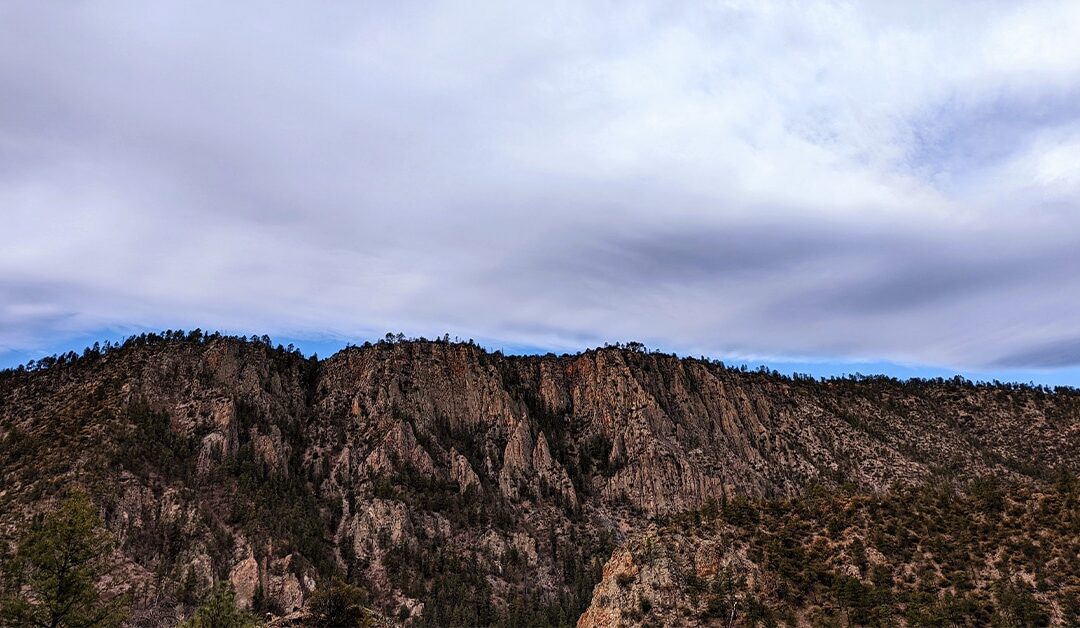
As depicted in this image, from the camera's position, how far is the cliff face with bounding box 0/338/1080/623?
107m

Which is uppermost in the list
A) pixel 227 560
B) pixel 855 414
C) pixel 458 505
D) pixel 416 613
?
pixel 855 414

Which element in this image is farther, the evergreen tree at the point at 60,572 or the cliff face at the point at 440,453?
the cliff face at the point at 440,453

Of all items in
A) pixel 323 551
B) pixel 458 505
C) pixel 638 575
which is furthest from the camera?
pixel 458 505

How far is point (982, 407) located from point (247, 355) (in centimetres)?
17378

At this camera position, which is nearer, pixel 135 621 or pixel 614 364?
pixel 135 621

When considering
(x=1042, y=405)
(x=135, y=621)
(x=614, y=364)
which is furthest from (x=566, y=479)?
(x=1042, y=405)

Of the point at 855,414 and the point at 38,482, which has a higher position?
the point at 855,414

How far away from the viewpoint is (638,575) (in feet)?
134

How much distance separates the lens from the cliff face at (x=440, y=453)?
4225 inches

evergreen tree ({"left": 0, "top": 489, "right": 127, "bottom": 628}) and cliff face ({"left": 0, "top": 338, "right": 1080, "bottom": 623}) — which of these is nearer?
evergreen tree ({"left": 0, "top": 489, "right": 127, "bottom": 628})

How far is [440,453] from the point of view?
149750 millimetres

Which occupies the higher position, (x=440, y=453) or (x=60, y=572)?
(x=440, y=453)

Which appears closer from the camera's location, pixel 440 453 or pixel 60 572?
pixel 60 572

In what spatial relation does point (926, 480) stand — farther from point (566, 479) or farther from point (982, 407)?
point (566, 479)
